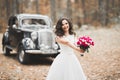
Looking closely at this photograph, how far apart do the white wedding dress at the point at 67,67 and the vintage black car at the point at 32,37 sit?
231 inches

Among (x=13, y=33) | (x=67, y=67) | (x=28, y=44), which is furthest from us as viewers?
(x=13, y=33)

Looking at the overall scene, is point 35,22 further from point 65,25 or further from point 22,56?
point 65,25

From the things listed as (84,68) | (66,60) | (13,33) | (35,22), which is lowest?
(84,68)

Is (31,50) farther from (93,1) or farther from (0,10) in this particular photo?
(93,1)

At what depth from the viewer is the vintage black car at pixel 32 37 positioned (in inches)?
504

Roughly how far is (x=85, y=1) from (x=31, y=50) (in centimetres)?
4099

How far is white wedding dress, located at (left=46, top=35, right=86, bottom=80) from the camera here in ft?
22.3

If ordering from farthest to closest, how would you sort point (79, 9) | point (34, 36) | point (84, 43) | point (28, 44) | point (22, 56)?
1. point (79, 9)
2. point (22, 56)
3. point (34, 36)
4. point (28, 44)
5. point (84, 43)

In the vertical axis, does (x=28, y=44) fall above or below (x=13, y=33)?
below

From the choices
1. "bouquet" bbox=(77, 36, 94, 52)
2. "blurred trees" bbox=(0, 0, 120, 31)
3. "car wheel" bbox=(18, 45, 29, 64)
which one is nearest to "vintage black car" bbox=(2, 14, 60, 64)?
"car wheel" bbox=(18, 45, 29, 64)

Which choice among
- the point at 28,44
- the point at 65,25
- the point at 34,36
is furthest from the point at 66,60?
the point at 34,36

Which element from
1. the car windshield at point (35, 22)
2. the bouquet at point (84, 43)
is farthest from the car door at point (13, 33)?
the bouquet at point (84, 43)

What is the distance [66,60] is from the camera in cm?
684

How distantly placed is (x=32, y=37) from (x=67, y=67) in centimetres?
636
